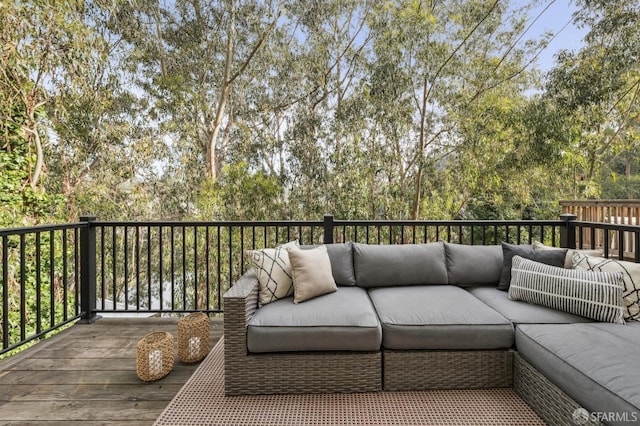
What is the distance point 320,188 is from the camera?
6277 mm

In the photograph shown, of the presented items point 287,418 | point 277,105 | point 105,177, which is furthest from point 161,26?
point 287,418

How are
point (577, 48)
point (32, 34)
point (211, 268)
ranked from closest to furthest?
point (32, 34) < point (577, 48) < point (211, 268)

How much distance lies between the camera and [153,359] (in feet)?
6.32

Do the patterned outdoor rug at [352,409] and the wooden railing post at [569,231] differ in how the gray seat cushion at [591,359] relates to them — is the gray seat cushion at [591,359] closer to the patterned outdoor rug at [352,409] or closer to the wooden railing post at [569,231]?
the patterned outdoor rug at [352,409]

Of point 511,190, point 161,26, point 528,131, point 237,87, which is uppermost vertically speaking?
point 161,26

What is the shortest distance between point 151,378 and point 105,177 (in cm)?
563

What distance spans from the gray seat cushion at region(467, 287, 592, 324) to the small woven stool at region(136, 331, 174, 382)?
2.09 meters

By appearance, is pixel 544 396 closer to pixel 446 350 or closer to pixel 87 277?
pixel 446 350

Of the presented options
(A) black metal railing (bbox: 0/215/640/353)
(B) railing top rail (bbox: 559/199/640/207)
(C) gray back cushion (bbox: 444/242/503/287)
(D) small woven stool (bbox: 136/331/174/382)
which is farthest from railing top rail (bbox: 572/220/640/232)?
(D) small woven stool (bbox: 136/331/174/382)

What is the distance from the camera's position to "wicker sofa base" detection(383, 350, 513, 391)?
178 centimetres

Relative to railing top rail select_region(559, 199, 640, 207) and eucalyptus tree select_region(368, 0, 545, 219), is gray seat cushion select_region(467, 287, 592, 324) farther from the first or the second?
eucalyptus tree select_region(368, 0, 545, 219)

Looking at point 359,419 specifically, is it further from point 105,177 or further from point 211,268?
point 105,177

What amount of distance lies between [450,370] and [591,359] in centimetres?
66

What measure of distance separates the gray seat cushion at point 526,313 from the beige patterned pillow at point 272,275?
1.35 meters
